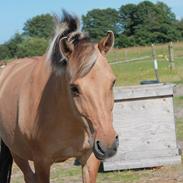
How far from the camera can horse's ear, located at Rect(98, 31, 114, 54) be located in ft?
11.7

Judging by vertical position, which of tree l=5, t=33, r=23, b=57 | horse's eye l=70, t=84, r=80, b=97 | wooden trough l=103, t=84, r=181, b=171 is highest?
horse's eye l=70, t=84, r=80, b=97

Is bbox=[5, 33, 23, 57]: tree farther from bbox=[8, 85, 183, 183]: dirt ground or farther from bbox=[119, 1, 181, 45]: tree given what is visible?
bbox=[119, 1, 181, 45]: tree

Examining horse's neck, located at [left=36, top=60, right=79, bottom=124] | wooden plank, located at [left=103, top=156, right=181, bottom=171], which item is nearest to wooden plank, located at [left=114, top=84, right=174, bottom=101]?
wooden plank, located at [left=103, top=156, right=181, bottom=171]

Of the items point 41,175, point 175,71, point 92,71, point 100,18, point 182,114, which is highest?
point 92,71

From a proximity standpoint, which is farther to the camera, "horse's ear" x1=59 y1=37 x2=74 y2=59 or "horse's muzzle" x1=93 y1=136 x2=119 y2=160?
"horse's ear" x1=59 y1=37 x2=74 y2=59

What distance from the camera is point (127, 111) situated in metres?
6.32

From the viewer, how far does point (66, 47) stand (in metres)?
3.45

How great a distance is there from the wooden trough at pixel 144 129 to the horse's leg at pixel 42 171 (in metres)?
2.18

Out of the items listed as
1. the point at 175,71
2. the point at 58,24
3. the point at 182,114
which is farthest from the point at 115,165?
the point at 175,71

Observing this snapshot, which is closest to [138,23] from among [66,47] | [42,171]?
[42,171]

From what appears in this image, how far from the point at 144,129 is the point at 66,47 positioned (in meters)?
3.17

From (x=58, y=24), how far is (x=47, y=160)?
44.4 inches

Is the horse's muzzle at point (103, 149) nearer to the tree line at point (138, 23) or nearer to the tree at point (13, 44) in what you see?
the tree at point (13, 44)

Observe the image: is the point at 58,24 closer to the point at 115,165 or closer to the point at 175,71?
the point at 115,165
